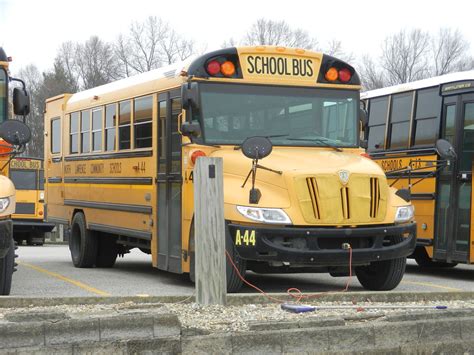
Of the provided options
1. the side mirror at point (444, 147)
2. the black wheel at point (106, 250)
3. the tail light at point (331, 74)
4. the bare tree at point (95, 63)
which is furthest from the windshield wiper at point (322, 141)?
the bare tree at point (95, 63)

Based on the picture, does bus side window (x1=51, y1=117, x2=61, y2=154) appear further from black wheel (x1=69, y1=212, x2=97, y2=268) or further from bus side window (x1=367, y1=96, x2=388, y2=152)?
bus side window (x1=367, y1=96, x2=388, y2=152)

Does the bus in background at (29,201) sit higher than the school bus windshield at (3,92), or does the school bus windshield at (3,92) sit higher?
the school bus windshield at (3,92)

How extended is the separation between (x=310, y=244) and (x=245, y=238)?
675 millimetres

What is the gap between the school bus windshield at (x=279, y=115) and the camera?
923 centimetres

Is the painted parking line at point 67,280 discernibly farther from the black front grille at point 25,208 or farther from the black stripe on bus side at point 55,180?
the black front grille at point 25,208

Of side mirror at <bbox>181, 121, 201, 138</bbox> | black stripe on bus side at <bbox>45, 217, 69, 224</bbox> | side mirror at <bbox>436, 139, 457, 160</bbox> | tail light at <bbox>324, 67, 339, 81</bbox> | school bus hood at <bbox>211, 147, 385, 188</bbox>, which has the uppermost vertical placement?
tail light at <bbox>324, 67, 339, 81</bbox>

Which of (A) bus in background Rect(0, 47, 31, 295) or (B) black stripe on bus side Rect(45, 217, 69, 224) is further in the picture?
(B) black stripe on bus side Rect(45, 217, 69, 224)

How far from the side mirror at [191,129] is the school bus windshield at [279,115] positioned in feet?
0.27

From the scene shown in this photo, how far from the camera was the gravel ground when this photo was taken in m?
5.96

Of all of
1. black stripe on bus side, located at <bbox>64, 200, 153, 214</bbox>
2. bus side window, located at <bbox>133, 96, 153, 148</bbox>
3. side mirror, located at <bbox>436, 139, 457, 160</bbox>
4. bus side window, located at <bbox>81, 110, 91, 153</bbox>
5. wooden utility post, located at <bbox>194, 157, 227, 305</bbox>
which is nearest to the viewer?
wooden utility post, located at <bbox>194, 157, 227, 305</bbox>

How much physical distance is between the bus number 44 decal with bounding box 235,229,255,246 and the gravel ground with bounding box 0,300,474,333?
1.23m

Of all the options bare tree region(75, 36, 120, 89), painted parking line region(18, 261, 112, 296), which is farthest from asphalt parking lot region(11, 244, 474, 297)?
bare tree region(75, 36, 120, 89)

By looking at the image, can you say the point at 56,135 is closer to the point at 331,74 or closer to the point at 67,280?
the point at 67,280

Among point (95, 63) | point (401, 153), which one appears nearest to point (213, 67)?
point (401, 153)
